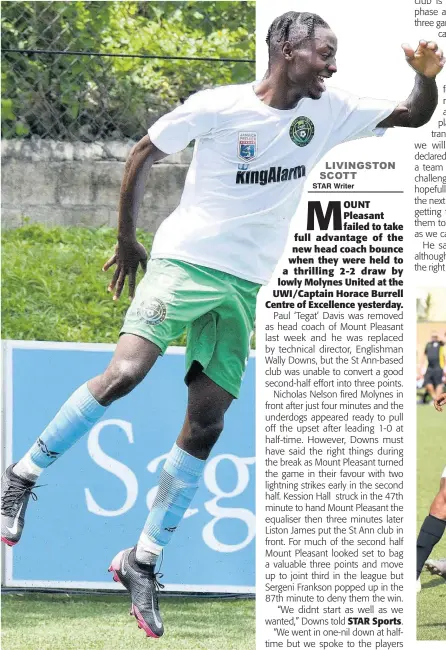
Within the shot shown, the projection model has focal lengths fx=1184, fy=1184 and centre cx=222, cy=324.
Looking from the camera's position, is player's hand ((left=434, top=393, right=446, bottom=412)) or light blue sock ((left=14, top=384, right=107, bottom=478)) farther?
player's hand ((left=434, top=393, right=446, bottom=412))

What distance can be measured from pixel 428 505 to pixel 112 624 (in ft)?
5.10

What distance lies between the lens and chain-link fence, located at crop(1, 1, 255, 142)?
4.99 meters

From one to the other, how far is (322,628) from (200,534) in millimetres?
760

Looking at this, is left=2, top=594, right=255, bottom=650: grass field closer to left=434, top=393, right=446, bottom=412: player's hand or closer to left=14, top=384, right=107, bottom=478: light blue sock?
left=14, top=384, right=107, bottom=478: light blue sock

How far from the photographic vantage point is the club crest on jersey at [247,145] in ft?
13.1

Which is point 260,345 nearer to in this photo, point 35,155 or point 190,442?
point 190,442

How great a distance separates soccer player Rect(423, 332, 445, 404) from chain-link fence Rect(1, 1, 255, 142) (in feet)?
4.72

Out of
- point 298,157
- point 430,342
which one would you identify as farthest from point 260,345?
point 430,342

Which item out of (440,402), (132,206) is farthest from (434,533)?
(132,206)

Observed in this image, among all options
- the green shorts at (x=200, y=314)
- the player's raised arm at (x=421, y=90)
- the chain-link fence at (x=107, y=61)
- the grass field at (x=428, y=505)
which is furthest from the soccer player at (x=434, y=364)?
the chain-link fence at (x=107, y=61)

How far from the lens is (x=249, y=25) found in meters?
4.95

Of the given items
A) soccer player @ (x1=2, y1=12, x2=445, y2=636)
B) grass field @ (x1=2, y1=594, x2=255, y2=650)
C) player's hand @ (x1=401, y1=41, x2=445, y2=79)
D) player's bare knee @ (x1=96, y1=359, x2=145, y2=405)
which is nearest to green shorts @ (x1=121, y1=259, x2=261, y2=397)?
soccer player @ (x1=2, y1=12, x2=445, y2=636)

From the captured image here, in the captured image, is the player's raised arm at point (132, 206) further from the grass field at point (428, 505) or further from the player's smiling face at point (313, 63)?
the grass field at point (428, 505)

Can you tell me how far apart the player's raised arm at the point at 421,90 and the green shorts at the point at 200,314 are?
0.82 metres
